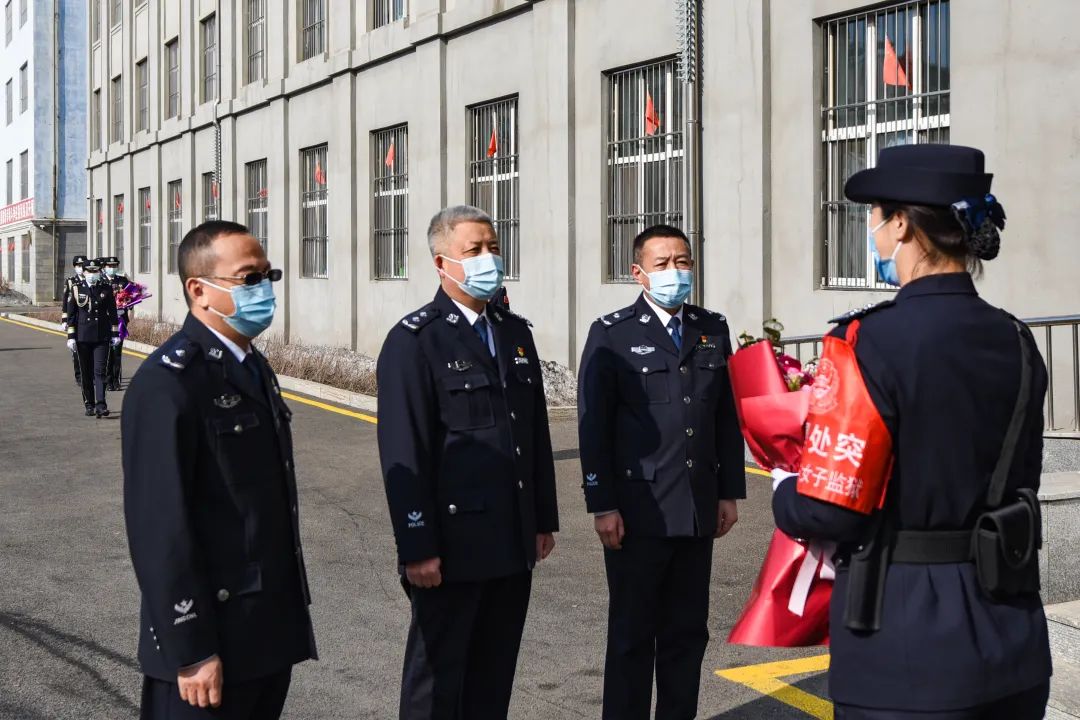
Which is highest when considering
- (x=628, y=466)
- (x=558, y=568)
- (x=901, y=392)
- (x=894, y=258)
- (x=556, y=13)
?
(x=556, y=13)

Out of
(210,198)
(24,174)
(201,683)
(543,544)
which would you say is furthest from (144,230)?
(201,683)

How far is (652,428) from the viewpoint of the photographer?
511 cm

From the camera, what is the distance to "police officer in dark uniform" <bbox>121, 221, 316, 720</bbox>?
332 centimetres

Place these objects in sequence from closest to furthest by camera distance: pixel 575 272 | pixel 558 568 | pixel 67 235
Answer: pixel 558 568, pixel 575 272, pixel 67 235

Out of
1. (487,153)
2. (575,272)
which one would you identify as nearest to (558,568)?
(575,272)

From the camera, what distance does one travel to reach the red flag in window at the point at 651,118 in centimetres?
1612

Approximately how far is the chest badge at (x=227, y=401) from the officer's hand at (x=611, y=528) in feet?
6.02

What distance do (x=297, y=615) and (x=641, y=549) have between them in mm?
1754

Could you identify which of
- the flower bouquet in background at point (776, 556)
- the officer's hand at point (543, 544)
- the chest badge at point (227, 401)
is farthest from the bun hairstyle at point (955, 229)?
the officer's hand at point (543, 544)

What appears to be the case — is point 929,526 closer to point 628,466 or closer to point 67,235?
point 628,466

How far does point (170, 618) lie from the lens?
330 cm

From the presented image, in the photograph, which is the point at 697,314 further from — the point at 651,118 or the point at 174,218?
the point at 174,218

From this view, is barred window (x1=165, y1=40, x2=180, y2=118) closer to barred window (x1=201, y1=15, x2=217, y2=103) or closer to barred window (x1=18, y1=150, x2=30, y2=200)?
barred window (x1=201, y1=15, x2=217, y2=103)

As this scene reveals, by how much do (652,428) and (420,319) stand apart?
1.06m
